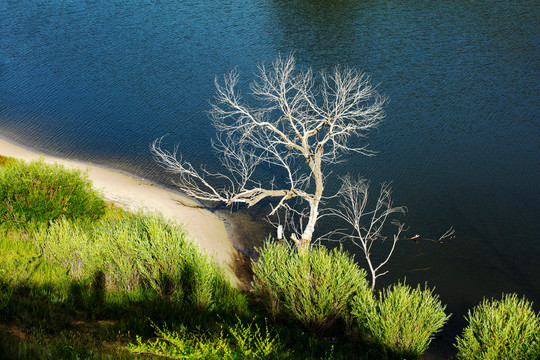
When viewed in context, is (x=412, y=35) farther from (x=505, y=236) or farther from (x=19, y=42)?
(x=19, y=42)

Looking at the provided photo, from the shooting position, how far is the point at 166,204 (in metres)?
22.2

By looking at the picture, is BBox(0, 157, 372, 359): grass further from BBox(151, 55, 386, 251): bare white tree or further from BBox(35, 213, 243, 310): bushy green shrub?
BBox(151, 55, 386, 251): bare white tree

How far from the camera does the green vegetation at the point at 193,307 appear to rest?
10.1 meters

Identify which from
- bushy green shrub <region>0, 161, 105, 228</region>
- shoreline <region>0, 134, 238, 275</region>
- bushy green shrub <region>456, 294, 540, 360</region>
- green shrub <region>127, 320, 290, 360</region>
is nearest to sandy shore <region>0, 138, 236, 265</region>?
shoreline <region>0, 134, 238, 275</region>

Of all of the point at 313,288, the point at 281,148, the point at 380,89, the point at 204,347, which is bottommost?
the point at 204,347

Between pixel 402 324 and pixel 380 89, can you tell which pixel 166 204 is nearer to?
pixel 402 324

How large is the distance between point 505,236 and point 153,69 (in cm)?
2571

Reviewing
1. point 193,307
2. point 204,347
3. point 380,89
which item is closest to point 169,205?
point 193,307

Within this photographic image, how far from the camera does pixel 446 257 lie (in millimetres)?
18719

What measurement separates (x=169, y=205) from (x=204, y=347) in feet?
43.4

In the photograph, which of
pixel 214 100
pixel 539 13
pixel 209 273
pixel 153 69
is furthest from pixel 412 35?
pixel 209 273

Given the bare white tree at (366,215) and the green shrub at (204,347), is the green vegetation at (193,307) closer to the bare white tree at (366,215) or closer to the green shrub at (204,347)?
the green shrub at (204,347)

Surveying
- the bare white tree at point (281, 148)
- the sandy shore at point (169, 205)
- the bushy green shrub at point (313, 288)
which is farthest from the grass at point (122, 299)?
the bare white tree at point (281, 148)

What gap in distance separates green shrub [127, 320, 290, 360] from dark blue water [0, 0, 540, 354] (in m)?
8.56
